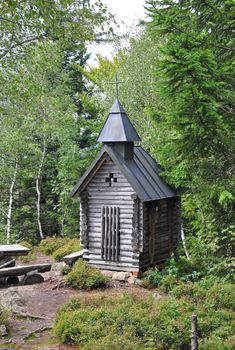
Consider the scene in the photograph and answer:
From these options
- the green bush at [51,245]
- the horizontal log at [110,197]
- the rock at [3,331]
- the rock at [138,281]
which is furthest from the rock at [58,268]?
the rock at [3,331]

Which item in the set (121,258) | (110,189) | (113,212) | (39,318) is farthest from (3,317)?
(110,189)

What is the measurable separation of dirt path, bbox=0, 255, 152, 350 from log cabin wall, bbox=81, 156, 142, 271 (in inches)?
50.8

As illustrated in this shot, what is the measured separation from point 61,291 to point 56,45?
24.6 ft

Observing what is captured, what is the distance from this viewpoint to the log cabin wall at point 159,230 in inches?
567

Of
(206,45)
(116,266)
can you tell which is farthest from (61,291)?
(206,45)

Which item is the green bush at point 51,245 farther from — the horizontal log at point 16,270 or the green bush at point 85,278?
the green bush at point 85,278

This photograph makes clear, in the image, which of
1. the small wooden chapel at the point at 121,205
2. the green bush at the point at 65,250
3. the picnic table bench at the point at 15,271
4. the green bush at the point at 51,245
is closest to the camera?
the picnic table bench at the point at 15,271

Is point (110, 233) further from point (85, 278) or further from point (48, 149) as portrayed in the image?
point (48, 149)

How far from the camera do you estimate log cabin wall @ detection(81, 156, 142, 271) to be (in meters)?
14.0

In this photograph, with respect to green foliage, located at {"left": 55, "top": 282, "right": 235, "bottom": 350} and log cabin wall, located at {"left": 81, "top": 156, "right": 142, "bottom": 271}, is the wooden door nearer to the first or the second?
log cabin wall, located at {"left": 81, "top": 156, "right": 142, "bottom": 271}

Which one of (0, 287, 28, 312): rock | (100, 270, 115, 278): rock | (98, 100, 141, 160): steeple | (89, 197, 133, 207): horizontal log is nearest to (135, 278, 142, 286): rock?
(100, 270, 115, 278): rock

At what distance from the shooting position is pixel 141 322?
8.44 meters

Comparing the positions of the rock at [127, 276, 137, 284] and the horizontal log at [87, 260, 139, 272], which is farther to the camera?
the horizontal log at [87, 260, 139, 272]

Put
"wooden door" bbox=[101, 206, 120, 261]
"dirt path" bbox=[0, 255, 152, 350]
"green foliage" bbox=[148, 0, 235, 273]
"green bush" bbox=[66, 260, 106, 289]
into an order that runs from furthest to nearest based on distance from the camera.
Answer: "wooden door" bbox=[101, 206, 120, 261], "green bush" bbox=[66, 260, 106, 289], "dirt path" bbox=[0, 255, 152, 350], "green foliage" bbox=[148, 0, 235, 273]
